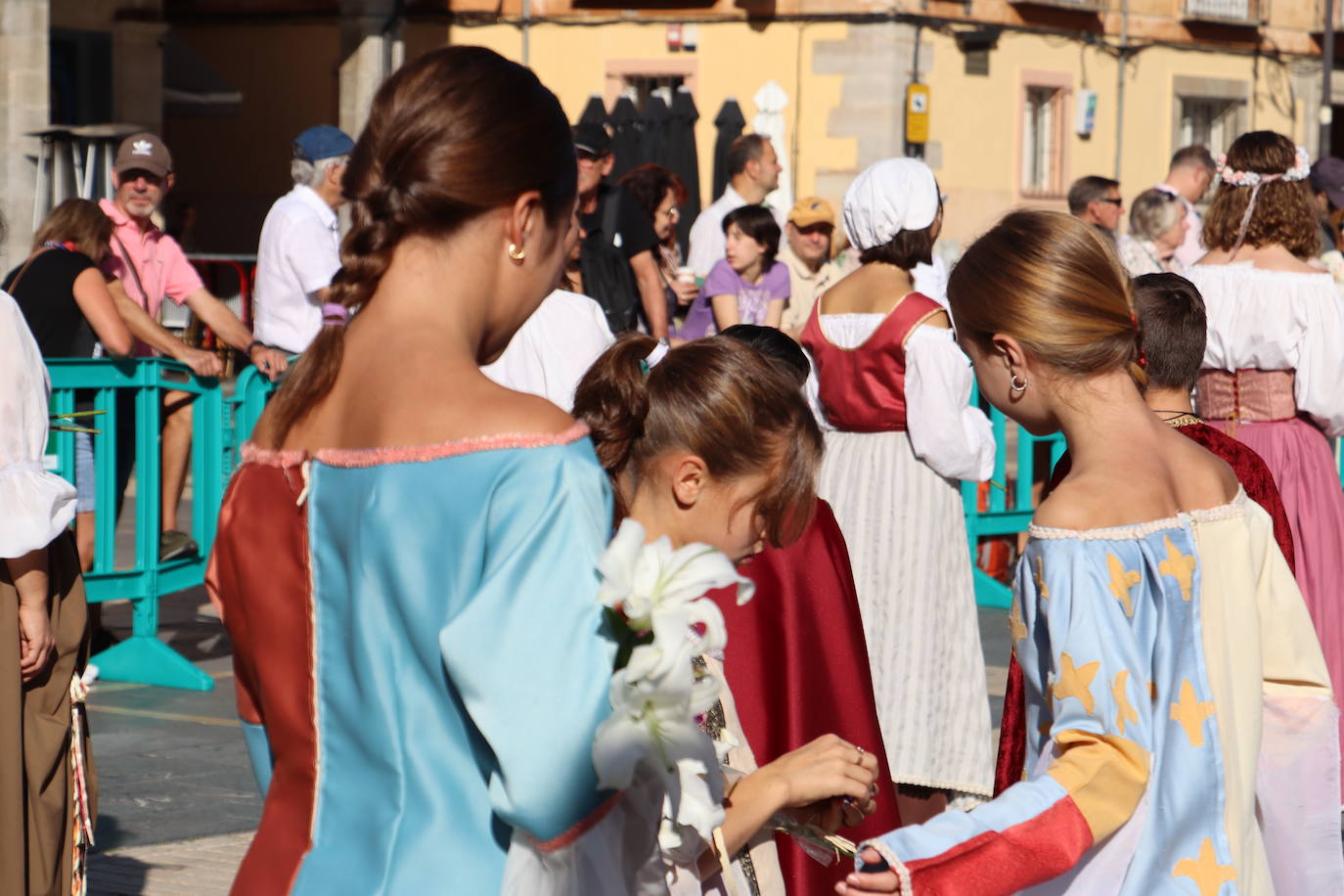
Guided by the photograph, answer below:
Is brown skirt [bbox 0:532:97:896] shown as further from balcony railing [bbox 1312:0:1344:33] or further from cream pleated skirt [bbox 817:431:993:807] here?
balcony railing [bbox 1312:0:1344:33]

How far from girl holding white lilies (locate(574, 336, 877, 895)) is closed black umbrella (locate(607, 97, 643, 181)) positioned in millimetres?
17436

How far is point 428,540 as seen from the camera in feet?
6.12

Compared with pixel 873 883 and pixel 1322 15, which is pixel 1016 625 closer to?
pixel 873 883

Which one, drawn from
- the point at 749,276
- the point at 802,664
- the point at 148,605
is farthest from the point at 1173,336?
the point at 749,276

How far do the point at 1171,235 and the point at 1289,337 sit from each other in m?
5.35

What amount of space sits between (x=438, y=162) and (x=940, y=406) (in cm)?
386

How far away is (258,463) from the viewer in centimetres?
204

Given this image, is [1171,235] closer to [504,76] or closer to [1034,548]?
[1034,548]

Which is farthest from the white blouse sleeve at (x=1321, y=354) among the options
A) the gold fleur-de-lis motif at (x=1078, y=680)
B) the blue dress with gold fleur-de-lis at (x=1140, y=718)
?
the gold fleur-de-lis motif at (x=1078, y=680)

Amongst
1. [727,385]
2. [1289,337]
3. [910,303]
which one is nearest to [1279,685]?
[727,385]

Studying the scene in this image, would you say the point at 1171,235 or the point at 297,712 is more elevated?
the point at 1171,235

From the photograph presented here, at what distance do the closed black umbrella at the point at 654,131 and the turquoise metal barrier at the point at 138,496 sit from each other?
1257 centimetres

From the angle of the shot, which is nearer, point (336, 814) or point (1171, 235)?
point (336, 814)

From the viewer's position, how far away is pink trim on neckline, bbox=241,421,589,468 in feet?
6.02
